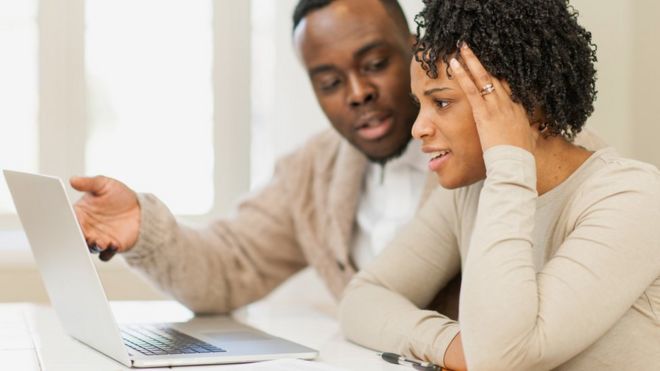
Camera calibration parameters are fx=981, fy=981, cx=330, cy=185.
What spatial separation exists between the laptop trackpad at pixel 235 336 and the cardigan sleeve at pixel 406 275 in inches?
4.8

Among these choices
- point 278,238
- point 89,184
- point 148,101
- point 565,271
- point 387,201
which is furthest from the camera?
point 148,101

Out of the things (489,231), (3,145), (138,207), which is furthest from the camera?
(3,145)

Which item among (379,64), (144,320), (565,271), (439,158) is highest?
(379,64)

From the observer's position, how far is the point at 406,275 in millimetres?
1413

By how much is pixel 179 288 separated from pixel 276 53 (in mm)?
961

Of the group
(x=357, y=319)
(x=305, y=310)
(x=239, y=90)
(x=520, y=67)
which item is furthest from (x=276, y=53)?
(x=520, y=67)

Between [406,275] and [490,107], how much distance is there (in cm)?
38

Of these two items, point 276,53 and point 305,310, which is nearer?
point 305,310

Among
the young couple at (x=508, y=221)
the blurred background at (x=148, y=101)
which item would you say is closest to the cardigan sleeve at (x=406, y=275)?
the young couple at (x=508, y=221)

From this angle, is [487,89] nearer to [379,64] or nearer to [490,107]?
[490,107]

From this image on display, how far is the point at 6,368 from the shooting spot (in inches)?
44.6

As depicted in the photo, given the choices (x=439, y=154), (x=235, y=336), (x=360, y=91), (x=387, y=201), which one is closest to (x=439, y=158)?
(x=439, y=154)

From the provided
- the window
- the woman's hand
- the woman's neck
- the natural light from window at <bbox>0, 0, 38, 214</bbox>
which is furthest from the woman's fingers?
the natural light from window at <bbox>0, 0, 38, 214</bbox>

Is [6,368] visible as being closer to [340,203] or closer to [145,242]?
[145,242]
